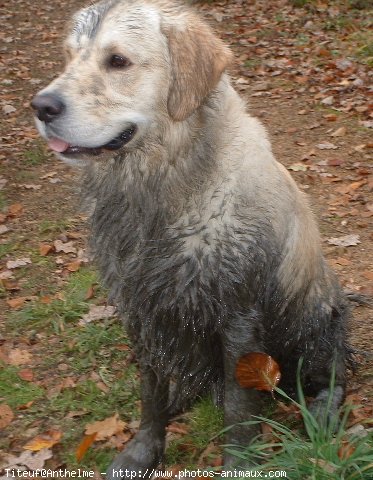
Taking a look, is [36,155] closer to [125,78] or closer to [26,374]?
[26,374]

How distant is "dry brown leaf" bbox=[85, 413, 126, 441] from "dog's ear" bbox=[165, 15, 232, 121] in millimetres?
1960

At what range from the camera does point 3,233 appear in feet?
20.0

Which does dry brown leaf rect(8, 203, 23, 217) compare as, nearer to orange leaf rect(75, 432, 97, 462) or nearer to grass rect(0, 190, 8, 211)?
grass rect(0, 190, 8, 211)

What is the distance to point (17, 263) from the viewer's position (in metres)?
5.56

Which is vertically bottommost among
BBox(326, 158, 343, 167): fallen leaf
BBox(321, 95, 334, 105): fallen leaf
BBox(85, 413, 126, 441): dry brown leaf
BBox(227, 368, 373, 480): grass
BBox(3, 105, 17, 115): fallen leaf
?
BBox(3, 105, 17, 115): fallen leaf

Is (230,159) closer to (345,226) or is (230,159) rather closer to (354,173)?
(345,226)

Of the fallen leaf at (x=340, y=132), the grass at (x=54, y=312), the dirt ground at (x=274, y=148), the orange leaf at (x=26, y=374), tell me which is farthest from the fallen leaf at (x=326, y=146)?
the orange leaf at (x=26, y=374)

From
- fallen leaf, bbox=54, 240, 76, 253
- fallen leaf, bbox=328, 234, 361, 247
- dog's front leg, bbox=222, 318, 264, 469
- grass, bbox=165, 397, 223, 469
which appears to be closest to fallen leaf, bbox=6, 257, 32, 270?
fallen leaf, bbox=54, 240, 76, 253

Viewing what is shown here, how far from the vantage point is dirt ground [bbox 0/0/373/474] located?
4.78 m

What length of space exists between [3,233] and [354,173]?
11.2ft

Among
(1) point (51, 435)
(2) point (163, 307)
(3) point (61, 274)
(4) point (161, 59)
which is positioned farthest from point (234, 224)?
(3) point (61, 274)

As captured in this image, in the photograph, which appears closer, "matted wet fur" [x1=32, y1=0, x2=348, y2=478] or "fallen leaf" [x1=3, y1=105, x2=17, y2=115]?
"matted wet fur" [x1=32, y1=0, x2=348, y2=478]

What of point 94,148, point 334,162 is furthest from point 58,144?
point 334,162

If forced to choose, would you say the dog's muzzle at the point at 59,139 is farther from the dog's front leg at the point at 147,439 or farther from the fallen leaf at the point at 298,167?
the fallen leaf at the point at 298,167
